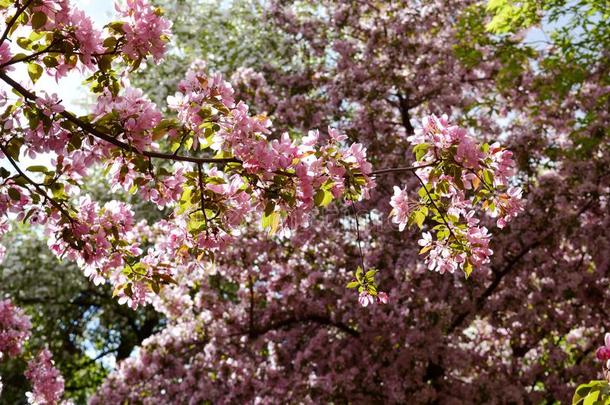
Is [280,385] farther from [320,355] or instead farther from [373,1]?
[373,1]

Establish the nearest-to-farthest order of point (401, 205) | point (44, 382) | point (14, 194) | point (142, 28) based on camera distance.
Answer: point (142, 28)
point (14, 194)
point (401, 205)
point (44, 382)

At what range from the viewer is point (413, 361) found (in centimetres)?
1023

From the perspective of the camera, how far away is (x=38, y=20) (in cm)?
334

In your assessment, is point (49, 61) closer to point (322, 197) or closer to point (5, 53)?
point (5, 53)

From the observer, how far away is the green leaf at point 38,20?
10.9ft

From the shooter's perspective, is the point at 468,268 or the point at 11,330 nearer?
the point at 468,268

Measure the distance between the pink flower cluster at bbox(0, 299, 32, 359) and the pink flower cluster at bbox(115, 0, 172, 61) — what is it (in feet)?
13.4

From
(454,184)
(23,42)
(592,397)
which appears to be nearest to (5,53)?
(23,42)

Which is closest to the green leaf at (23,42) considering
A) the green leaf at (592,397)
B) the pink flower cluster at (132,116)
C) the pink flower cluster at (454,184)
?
the pink flower cluster at (132,116)

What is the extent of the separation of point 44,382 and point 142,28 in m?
5.21

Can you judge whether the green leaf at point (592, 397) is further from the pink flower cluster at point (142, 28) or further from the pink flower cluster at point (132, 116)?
the pink flower cluster at point (142, 28)

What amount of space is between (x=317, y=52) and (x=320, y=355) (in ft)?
20.1

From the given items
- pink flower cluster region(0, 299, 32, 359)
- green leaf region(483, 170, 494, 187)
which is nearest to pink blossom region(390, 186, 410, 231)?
green leaf region(483, 170, 494, 187)

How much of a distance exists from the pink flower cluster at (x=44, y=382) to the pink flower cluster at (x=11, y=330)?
75 centimetres
